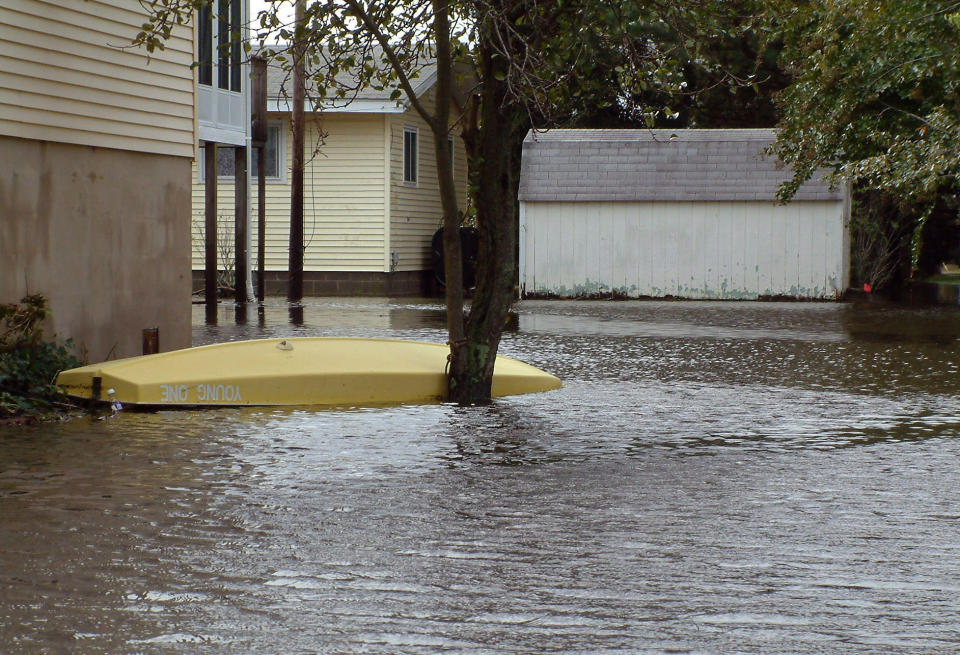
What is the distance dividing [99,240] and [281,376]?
280 centimetres

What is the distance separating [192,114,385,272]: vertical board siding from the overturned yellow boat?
19479 millimetres

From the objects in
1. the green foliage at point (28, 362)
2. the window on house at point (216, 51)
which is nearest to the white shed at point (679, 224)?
the window on house at point (216, 51)

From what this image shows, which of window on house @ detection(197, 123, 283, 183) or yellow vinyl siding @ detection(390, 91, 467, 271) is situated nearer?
window on house @ detection(197, 123, 283, 183)

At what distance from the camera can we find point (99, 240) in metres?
13.4

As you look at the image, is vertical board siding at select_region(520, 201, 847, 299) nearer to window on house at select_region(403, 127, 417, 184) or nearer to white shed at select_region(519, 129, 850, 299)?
white shed at select_region(519, 129, 850, 299)

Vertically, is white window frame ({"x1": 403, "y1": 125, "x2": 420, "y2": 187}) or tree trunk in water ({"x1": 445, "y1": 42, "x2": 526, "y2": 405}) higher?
white window frame ({"x1": 403, "y1": 125, "x2": 420, "y2": 187})

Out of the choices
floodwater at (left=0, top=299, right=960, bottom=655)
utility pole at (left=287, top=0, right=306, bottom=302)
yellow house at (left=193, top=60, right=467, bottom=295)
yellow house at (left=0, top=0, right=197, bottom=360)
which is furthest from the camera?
yellow house at (left=193, top=60, right=467, bottom=295)

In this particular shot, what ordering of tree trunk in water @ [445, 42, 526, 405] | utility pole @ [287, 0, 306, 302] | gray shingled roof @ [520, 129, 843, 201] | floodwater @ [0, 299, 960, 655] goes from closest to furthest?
floodwater @ [0, 299, 960, 655], tree trunk in water @ [445, 42, 526, 405], utility pole @ [287, 0, 306, 302], gray shingled roof @ [520, 129, 843, 201]

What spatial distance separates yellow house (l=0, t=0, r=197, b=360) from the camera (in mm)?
12234

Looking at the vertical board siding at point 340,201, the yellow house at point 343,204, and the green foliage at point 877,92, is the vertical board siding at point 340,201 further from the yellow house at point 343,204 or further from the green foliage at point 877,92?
the green foliage at point 877,92

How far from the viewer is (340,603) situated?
5.30 meters

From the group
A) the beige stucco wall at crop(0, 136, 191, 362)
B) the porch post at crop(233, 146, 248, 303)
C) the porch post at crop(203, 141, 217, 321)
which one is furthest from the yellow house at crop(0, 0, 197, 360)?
the porch post at crop(233, 146, 248, 303)

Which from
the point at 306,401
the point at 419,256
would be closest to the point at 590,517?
the point at 306,401

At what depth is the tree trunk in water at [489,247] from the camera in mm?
12102
